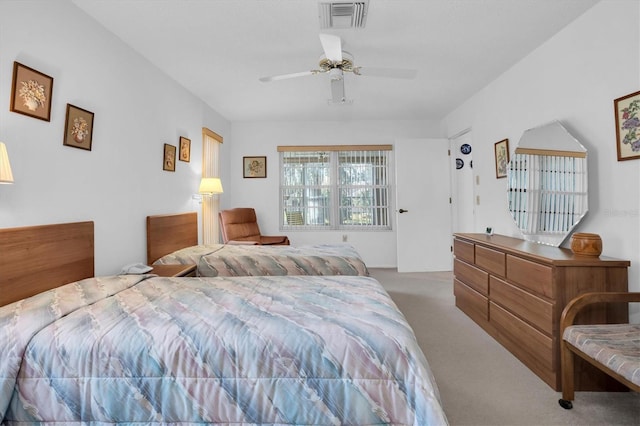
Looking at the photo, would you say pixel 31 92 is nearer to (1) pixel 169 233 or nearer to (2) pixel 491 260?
(1) pixel 169 233

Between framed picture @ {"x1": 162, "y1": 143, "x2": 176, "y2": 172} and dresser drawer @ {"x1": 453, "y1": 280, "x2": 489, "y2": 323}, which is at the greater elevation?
framed picture @ {"x1": 162, "y1": 143, "x2": 176, "y2": 172}

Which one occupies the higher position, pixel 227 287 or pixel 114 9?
pixel 114 9

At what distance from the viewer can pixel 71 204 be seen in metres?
2.18

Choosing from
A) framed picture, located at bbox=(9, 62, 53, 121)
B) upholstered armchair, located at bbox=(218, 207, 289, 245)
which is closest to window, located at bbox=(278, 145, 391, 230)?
upholstered armchair, located at bbox=(218, 207, 289, 245)

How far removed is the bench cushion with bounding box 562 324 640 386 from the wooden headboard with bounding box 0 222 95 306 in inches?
117

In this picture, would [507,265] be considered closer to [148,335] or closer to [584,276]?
[584,276]

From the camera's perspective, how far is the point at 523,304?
7.55 ft

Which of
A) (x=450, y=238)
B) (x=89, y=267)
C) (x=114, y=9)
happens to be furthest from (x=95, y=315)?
(x=450, y=238)

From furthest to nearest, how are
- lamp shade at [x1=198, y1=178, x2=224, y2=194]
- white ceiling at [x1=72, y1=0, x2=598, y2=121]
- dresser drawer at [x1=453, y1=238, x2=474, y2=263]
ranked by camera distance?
lamp shade at [x1=198, y1=178, x2=224, y2=194] → dresser drawer at [x1=453, y1=238, x2=474, y2=263] → white ceiling at [x1=72, y1=0, x2=598, y2=121]

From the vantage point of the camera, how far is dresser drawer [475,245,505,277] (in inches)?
103

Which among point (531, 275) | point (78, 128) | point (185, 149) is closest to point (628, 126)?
point (531, 275)

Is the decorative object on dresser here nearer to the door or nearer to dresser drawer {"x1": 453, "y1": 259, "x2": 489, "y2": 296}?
dresser drawer {"x1": 453, "y1": 259, "x2": 489, "y2": 296}

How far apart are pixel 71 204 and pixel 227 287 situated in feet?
3.97

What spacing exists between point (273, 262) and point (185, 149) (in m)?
1.82
